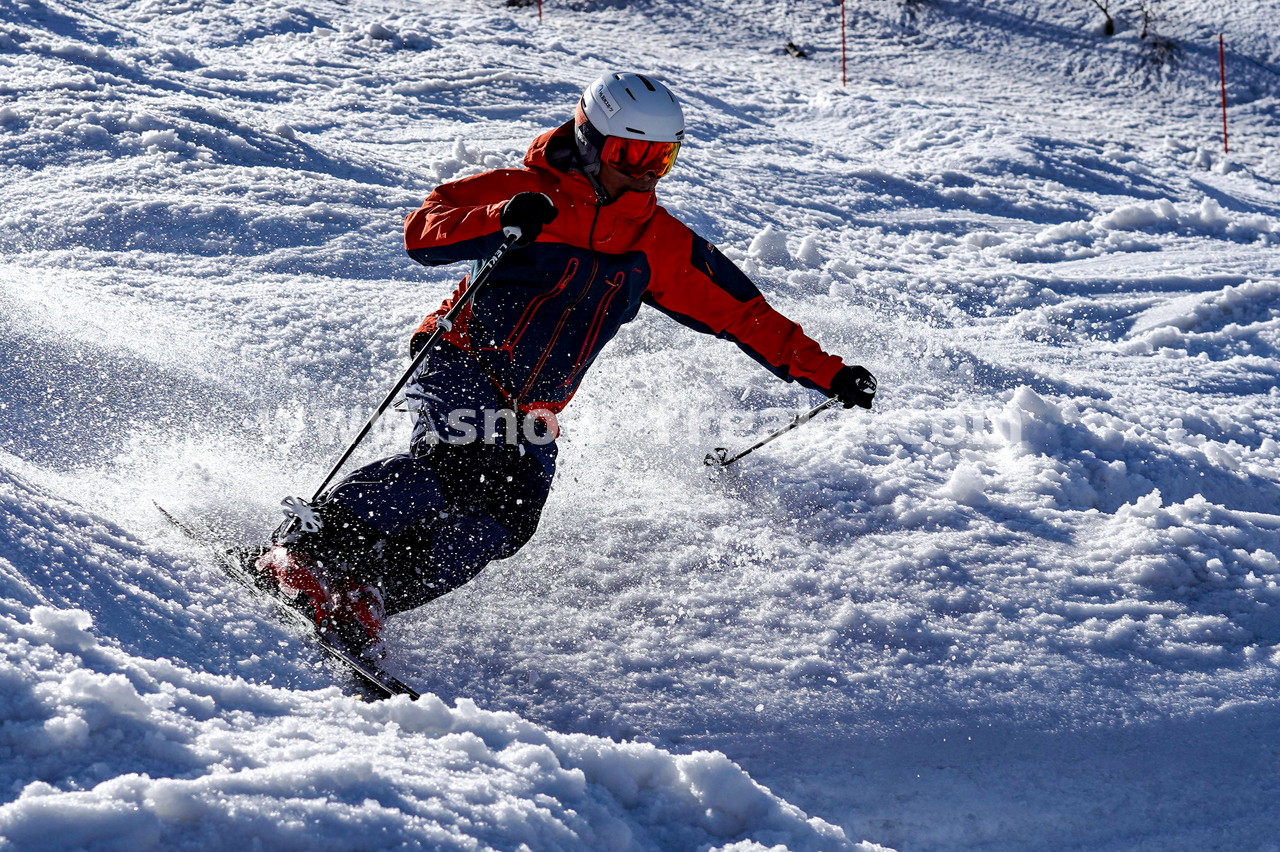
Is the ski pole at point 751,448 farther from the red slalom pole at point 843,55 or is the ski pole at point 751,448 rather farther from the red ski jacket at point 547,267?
the red slalom pole at point 843,55

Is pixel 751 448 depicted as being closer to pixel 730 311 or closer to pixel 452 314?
pixel 730 311

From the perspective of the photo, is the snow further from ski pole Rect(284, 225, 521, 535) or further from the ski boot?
ski pole Rect(284, 225, 521, 535)

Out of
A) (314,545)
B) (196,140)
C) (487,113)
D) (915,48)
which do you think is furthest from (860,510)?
(915,48)

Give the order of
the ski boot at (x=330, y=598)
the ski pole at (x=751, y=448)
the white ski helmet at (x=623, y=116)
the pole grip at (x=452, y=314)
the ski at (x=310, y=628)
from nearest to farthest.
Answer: the ski at (x=310, y=628), the ski boot at (x=330, y=598), the pole grip at (x=452, y=314), the white ski helmet at (x=623, y=116), the ski pole at (x=751, y=448)

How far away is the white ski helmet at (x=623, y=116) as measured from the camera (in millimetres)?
3568

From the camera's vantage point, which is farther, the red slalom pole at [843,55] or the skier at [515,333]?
the red slalom pole at [843,55]

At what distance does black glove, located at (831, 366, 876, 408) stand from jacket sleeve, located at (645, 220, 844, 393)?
0.04 m

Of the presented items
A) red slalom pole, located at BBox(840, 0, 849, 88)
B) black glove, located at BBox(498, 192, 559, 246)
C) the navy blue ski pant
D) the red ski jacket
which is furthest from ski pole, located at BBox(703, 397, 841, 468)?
red slalom pole, located at BBox(840, 0, 849, 88)

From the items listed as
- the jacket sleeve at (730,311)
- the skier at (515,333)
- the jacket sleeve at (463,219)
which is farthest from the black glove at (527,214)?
the jacket sleeve at (730,311)

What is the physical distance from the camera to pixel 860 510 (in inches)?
157

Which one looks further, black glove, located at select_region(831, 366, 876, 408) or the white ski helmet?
black glove, located at select_region(831, 366, 876, 408)

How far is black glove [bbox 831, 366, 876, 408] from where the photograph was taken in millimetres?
3994

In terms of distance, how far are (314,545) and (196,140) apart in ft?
16.8

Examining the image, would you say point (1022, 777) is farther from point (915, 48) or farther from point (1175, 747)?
point (915, 48)
